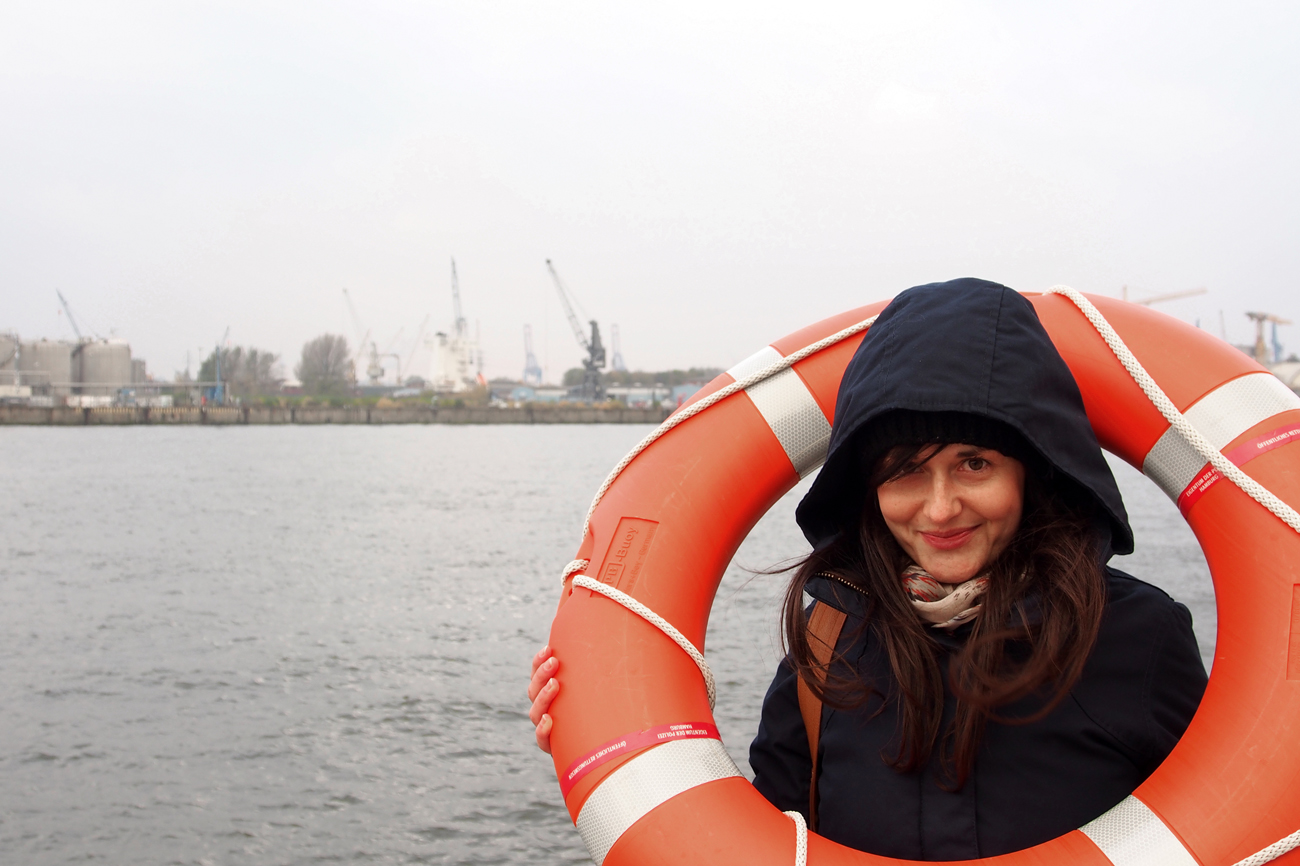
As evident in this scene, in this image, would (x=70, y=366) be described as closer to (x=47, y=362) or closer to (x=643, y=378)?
(x=47, y=362)

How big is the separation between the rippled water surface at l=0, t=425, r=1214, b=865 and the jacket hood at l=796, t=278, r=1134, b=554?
812mm

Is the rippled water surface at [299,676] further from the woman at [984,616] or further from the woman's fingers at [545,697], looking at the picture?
the woman at [984,616]

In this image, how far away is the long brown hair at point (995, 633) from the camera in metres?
1.22

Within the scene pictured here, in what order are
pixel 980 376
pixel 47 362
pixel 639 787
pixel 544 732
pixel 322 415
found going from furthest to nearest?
pixel 47 362, pixel 322 415, pixel 544 732, pixel 639 787, pixel 980 376

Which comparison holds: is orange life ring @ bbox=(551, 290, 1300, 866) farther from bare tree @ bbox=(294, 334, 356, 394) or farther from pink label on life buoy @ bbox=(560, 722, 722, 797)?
bare tree @ bbox=(294, 334, 356, 394)

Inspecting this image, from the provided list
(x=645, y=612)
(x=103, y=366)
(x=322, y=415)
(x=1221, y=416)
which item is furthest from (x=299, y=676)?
(x=103, y=366)

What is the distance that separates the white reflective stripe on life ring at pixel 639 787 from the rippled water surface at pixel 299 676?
516 mm

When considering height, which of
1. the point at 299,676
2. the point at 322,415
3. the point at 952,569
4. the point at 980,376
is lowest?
the point at 299,676

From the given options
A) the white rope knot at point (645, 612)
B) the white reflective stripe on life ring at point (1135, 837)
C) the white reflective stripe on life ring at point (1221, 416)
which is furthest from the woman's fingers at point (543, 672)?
the white reflective stripe on life ring at point (1221, 416)

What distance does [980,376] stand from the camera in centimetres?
121

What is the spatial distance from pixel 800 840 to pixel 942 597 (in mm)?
393

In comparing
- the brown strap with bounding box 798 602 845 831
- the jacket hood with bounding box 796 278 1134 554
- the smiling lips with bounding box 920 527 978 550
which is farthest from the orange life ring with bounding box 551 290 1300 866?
the smiling lips with bounding box 920 527 978 550

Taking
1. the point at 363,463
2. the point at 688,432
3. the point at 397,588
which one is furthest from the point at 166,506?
the point at 688,432

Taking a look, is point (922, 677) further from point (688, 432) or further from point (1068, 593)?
point (688, 432)
